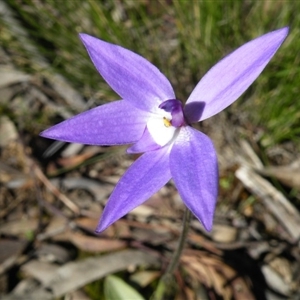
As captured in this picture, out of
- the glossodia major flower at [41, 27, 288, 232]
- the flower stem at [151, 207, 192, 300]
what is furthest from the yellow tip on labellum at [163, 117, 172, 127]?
the flower stem at [151, 207, 192, 300]

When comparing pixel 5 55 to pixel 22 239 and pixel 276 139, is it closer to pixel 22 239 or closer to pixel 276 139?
pixel 22 239

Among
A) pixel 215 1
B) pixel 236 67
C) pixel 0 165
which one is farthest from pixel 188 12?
pixel 236 67

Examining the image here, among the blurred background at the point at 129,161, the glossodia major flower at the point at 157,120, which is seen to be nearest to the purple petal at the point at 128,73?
the glossodia major flower at the point at 157,120

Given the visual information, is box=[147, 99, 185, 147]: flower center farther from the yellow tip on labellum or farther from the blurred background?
the blurred background

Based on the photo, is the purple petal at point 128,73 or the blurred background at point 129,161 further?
the blurred background at point 129,161

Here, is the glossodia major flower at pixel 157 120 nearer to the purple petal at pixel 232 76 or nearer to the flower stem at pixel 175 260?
the purple petal at pixel 232 76

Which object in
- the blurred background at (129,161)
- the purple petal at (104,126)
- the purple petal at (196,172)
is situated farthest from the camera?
the blurred background at (129,161)

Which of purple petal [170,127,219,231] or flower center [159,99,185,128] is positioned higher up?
flower center [159,99,185,128]

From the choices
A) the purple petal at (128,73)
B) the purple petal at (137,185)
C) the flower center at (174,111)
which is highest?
the purple petal at (128,73)

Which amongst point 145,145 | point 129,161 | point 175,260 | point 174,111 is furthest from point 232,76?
point 129,161
